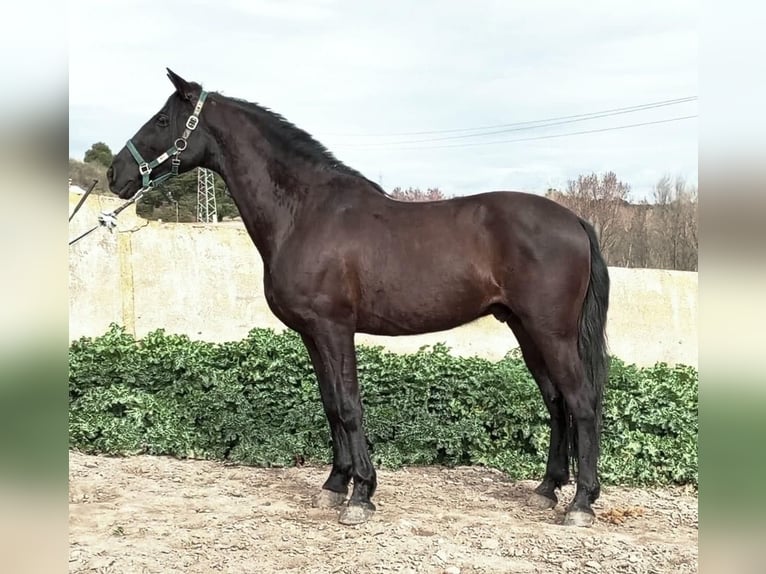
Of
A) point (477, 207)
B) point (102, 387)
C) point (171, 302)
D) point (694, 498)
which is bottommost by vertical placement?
point (694, 498)

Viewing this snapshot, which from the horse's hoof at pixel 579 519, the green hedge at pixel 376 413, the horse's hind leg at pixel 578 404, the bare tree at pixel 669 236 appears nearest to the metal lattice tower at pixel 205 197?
the green hedge at pixel 376 413

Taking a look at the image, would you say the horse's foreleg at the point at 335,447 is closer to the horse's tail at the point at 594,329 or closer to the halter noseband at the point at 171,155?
the halter noseband at the point at 171,155

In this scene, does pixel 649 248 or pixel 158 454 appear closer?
pixel 158 454

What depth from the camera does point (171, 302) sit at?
9117mm

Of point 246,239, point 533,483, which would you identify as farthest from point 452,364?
point 246,239

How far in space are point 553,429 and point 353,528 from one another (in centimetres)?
156

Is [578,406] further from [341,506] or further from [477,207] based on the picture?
[341,506]

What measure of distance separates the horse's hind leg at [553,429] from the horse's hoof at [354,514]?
121 centimetres

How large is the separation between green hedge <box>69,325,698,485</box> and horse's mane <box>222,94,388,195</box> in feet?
8.04

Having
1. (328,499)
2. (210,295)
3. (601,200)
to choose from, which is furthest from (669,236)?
(328,499)

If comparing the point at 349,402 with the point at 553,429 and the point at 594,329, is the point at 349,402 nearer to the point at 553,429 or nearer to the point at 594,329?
the point at 553,429

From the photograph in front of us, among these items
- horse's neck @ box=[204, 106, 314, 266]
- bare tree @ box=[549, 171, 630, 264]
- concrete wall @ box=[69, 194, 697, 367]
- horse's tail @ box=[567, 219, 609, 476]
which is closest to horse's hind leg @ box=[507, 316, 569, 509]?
horse's tail @ box=[567, 219, 609, 476]

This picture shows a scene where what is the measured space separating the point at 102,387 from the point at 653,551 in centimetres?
523

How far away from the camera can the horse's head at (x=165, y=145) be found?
410 centimetres
